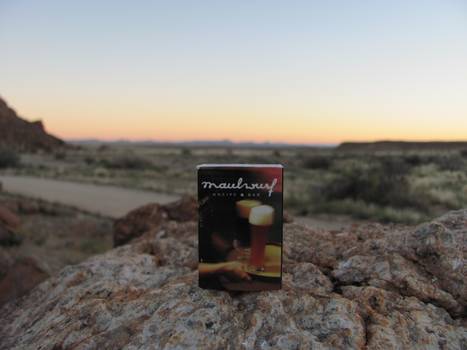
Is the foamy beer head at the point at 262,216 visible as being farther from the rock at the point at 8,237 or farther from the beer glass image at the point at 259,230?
the rock at the point at 8,237

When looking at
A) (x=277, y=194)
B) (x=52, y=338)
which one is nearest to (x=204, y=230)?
(x=277, y=194)

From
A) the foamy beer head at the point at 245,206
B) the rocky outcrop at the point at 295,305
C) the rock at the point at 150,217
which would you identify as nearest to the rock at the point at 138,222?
the rock at the point at 150,217

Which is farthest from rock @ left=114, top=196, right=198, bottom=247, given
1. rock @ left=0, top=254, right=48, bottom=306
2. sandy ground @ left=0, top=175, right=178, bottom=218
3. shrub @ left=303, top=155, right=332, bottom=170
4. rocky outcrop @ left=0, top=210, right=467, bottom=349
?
shrub @ left=303, top=155, right=332, bottom=170

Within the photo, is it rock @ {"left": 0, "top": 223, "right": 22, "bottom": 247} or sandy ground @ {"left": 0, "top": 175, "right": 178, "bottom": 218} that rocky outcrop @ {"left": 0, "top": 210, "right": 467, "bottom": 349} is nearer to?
rock @ {"left": 0, "top": 223, "right": 22, "bottom": 247}

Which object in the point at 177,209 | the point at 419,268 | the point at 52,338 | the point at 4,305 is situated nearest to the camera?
the point at 52,338

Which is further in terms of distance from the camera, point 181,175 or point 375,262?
point 181,175

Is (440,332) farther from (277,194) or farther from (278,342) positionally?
(277,194)

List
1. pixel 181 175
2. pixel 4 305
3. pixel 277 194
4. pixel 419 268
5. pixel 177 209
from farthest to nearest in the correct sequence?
pixel 181 175 → pixel 177 209 → pixel 4 305 → pixel 419 268 → pixel 277 194

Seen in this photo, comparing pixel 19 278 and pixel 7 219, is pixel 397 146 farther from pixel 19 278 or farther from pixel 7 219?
pixel 19 278
